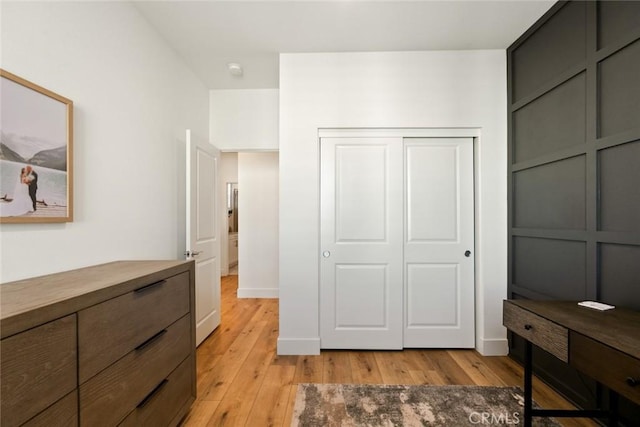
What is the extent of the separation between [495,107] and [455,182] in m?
0.76

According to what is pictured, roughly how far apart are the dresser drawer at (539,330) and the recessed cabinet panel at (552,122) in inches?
47.1

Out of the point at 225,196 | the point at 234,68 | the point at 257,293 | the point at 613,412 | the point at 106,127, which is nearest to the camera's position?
the point at 613,412

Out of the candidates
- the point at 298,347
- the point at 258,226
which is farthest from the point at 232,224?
the point at 298,347

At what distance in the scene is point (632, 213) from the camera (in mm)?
1478

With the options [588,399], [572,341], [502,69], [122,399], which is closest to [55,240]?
[122,399]

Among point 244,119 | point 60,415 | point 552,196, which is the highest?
point 244,119

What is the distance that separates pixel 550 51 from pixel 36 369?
3.30 m

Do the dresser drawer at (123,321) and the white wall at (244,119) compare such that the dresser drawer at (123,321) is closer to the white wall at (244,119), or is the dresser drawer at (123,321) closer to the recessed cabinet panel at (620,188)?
the white wall at (244,119)

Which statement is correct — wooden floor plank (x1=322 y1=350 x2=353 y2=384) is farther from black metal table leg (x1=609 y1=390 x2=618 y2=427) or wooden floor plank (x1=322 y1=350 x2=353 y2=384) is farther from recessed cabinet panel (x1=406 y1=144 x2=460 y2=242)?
black metal table leg (x1=609 y1=390 x2=618 y2=427)

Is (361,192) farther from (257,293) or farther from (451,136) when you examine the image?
(257,293)

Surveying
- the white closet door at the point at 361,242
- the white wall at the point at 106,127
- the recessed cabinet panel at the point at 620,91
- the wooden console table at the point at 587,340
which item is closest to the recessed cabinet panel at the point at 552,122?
the recessed cabinet panel at the point at 620,91

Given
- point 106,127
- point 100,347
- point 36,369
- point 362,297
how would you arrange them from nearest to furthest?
point 36,369
point 100,347
point 106,127
point 362,297

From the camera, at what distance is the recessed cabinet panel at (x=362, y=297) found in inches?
101

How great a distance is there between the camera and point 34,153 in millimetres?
1304
